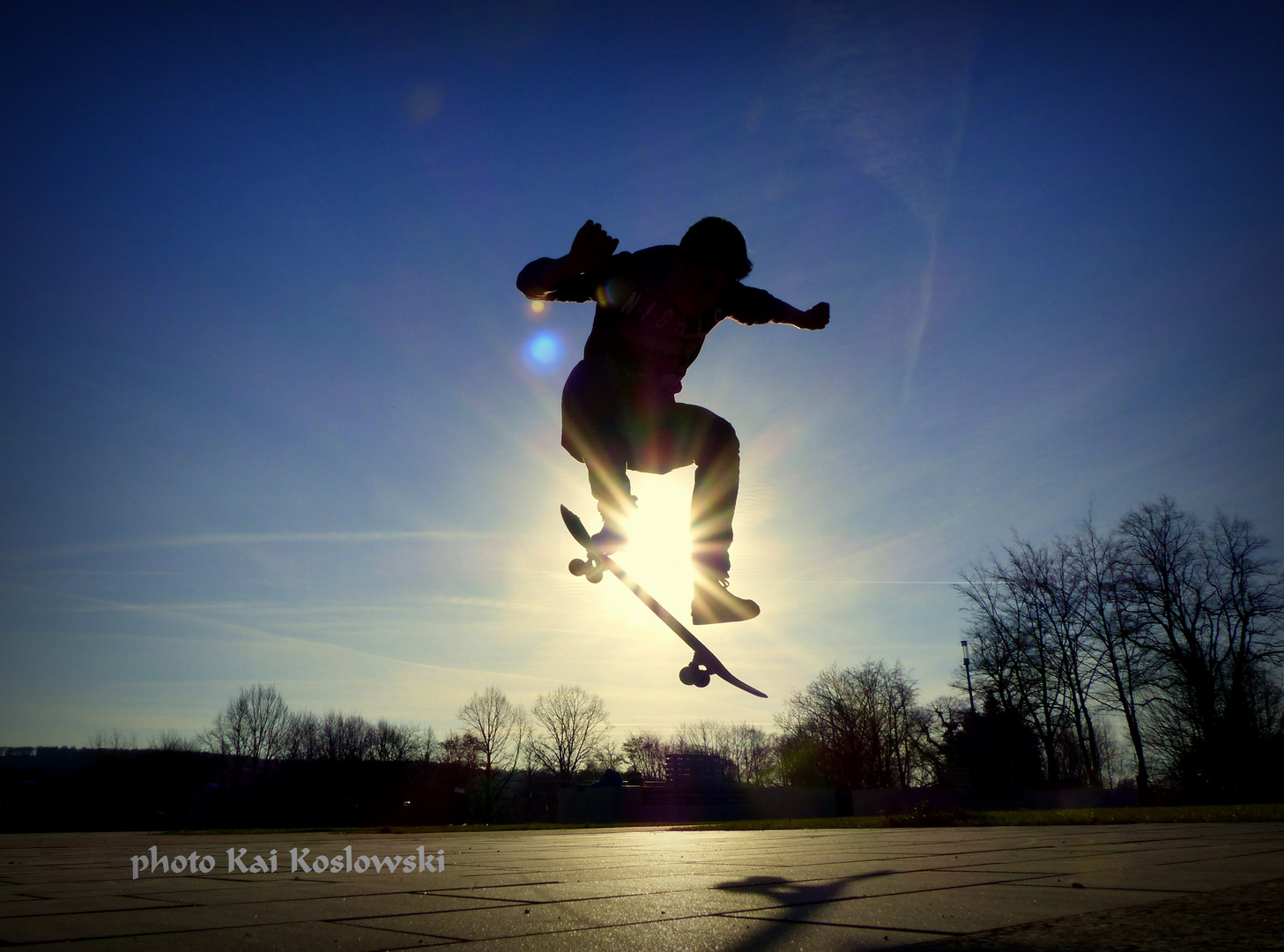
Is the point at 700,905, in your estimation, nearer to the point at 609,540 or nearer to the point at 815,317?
the point at 609,540

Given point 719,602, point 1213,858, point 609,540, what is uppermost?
point 609,540

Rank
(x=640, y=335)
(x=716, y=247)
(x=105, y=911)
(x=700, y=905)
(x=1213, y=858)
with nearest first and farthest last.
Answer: (x=700, y=905) → (x=105, y=911) → (x=1213, y=858) → (x=716, y=247) → (x=640, y=335)

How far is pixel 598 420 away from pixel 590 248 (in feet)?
2.70

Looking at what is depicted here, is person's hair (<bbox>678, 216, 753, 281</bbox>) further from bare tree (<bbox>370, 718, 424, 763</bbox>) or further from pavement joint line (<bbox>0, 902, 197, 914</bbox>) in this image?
bare tree (<bbox>370, 718, 424, 763</bbox>)

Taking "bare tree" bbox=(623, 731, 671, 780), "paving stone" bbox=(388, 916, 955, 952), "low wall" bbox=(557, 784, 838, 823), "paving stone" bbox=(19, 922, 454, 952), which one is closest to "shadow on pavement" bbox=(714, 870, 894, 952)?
"paving stone" bbox=(388, 916, 955, 952)

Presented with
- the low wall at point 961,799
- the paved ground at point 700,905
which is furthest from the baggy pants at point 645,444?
the low wall at point 961,799

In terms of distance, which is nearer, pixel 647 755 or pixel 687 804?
pixel 687 804

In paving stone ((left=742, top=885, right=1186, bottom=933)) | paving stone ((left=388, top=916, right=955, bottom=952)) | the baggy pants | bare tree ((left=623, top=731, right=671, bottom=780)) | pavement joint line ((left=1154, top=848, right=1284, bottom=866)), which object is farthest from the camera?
bare tree ((left=623, top=731, right=671, bottom=780))

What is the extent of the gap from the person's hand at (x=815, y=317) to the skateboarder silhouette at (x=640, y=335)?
22 cm

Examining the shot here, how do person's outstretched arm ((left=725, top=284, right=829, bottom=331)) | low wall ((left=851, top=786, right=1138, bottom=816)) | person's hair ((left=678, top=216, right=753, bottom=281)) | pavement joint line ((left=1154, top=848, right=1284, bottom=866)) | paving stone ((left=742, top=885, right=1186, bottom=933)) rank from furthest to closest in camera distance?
1. low wall ((left=851, top=786, right=1138, bottom=816))
2. person's outstretched arm ((left=725, top=284, right=829, bottom=331))
3. person's hair ((left=678, top=216, right=753, bottom=281))
4. pavement joint line ((left=1154, top=848, right=1284, bottom=866))
5. paving stone ((left=742, top=885, right=1186, bottom=933))

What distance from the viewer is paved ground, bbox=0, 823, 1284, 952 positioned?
1725 mm

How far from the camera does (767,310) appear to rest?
4367mm

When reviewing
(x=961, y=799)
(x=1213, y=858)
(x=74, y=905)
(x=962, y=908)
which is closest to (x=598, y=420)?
(x=962, y=908)

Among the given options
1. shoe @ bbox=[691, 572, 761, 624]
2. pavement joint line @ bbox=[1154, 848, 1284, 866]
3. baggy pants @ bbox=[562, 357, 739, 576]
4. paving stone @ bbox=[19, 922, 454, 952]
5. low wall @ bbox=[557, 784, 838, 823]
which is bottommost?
low wall @ bbox=[557, 784, 838, 823]
